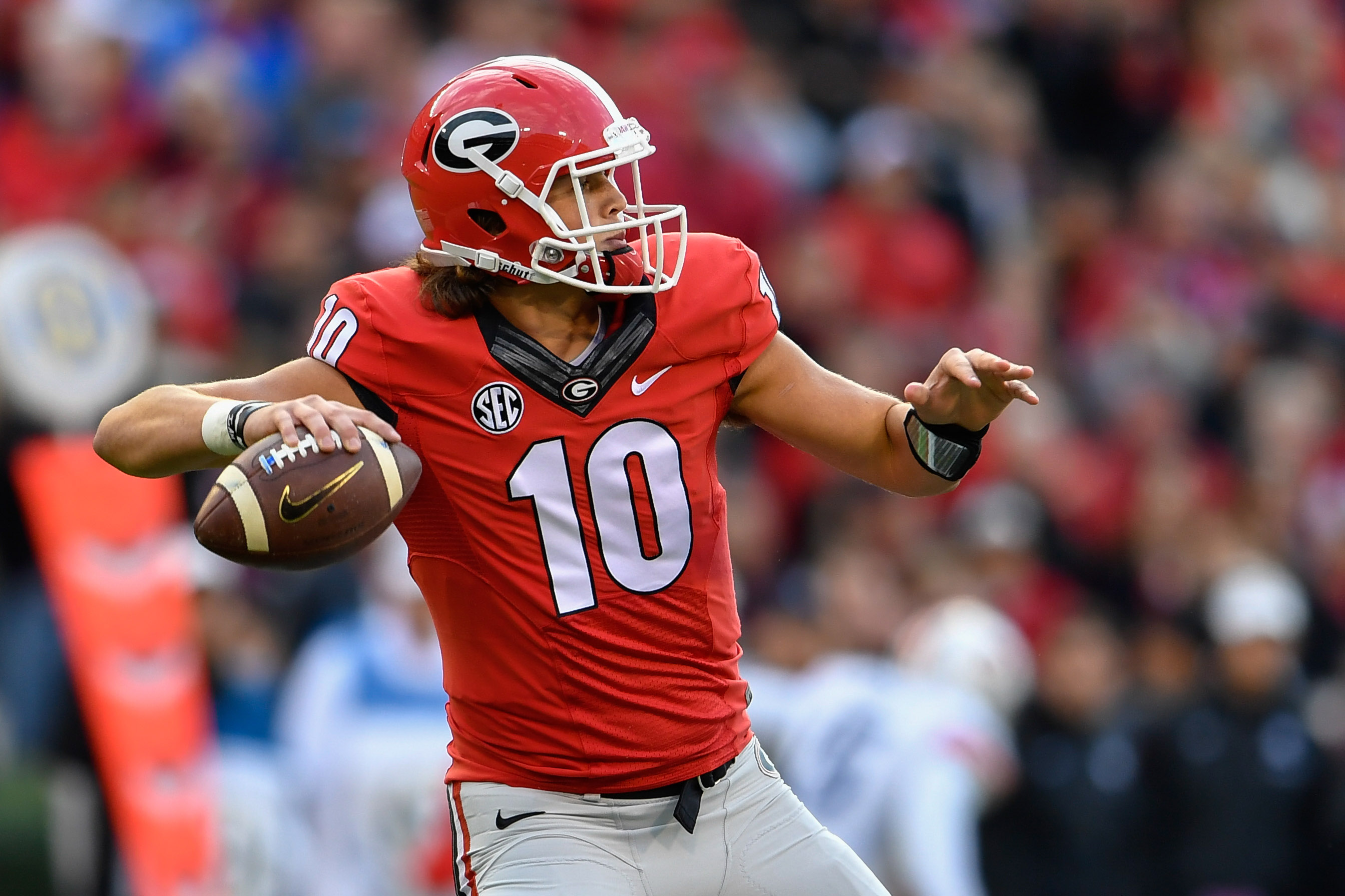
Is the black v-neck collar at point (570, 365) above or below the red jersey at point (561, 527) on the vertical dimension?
above

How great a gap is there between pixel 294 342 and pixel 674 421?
16.0 feet

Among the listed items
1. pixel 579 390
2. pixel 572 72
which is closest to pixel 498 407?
pixel 579 390

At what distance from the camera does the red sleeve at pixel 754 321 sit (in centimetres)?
362

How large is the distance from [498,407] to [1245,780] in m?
5.37

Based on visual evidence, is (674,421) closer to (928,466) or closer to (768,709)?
(928,466)

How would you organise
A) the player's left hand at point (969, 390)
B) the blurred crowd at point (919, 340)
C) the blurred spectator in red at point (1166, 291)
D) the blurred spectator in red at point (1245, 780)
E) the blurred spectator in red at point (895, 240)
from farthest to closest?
the blurred spectator in red at point (1166, 291) → the blurred spectator in red at point (895, 240) → the blurred spectator in red at point (1245, 780) → the blurred crowd at point (919, 340) → the player's left hand at point (969, 390)

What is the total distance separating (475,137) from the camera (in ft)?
11.6

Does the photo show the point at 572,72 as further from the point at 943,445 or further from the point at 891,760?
the point at 891,760

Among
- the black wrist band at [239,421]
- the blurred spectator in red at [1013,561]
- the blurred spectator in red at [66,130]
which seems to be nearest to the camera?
the black wrist band at [239,421]

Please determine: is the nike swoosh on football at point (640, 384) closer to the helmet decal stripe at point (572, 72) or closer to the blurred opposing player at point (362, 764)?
the helmet decal stripe at point (572, 72)

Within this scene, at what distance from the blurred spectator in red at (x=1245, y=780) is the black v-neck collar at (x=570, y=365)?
16.5ft

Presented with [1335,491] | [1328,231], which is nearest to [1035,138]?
[1328,231]

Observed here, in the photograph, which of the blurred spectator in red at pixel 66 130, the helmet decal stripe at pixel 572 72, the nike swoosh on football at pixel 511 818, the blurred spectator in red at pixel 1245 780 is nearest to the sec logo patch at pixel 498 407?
the helmet decal stripe at pixel 572 72

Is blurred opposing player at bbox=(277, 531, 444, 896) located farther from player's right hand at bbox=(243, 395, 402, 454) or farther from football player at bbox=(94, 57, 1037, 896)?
player's right hand at bbox=(243, 395, 402, 454)
